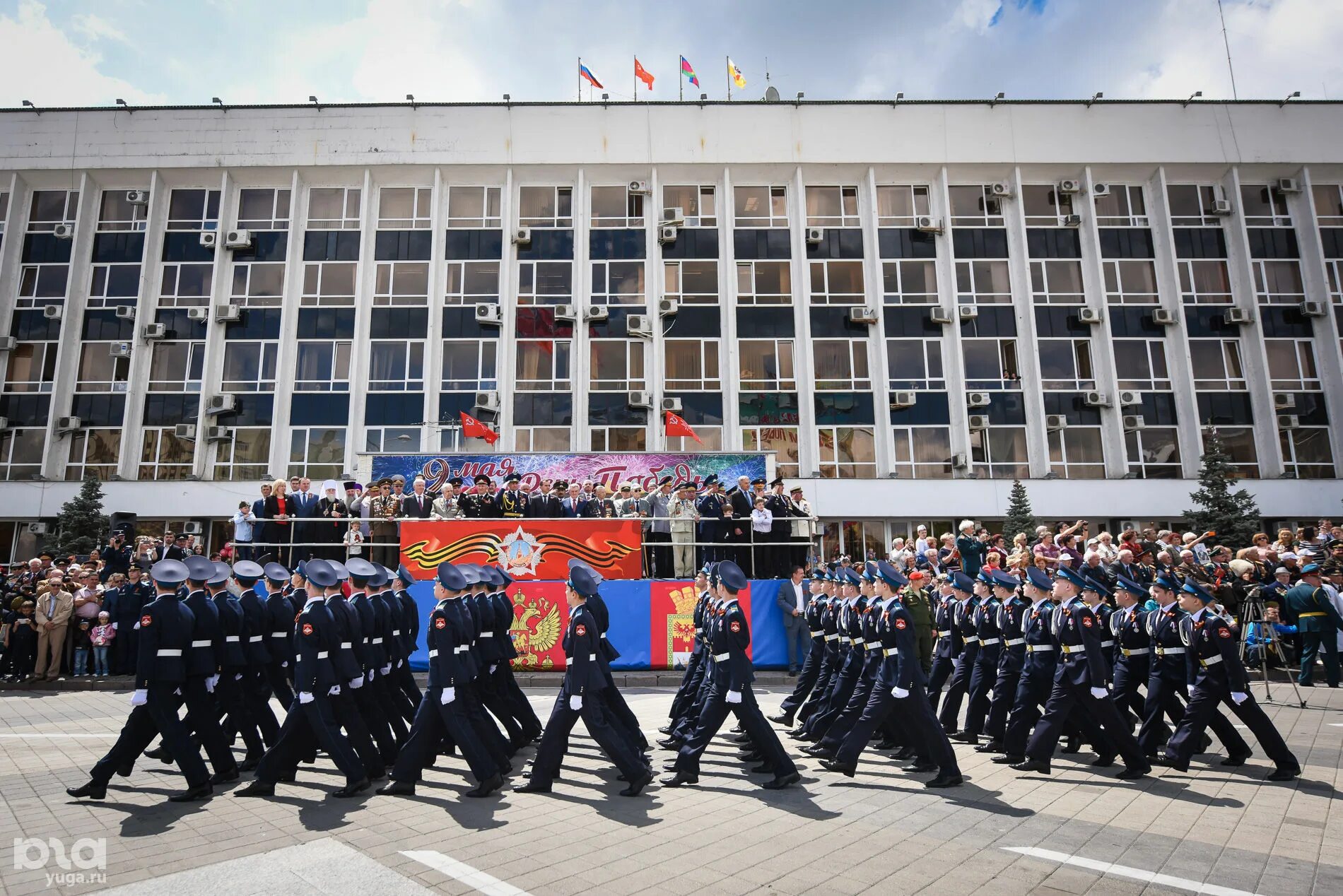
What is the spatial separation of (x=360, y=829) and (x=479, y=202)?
30.9 metres

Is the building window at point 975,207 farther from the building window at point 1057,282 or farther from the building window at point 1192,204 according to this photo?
the building window at point 1192,204

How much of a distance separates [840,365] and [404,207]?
19068 millimetres

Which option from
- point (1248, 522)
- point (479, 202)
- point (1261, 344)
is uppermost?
point (479, 202)

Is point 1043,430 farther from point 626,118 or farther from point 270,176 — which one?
point 270,176

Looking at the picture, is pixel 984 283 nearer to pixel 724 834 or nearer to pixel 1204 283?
pixel 1204 283

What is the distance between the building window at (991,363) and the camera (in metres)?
31.9

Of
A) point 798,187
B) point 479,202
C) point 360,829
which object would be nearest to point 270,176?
point 479,202

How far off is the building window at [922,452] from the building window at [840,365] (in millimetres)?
2443

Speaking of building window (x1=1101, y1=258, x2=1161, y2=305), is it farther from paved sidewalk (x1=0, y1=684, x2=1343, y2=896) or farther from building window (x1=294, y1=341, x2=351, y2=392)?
building window (x1=294, y1=341, x2=351, y2=392)

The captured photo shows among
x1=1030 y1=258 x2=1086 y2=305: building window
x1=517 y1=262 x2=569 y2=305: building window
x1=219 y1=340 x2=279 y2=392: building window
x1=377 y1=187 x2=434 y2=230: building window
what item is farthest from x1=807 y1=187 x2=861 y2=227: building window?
→ x1=219 y1=340 x2=279 y2=392: building window

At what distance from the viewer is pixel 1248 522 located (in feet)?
87.4

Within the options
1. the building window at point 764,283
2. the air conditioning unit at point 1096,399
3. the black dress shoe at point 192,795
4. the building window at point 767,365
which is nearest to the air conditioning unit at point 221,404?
the building window at point 767,365

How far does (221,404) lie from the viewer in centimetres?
3105

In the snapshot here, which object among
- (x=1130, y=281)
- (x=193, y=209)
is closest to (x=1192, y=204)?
(x=1130, y=281)
